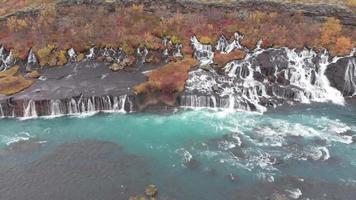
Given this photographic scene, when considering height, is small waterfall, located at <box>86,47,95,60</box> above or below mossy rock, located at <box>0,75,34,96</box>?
above

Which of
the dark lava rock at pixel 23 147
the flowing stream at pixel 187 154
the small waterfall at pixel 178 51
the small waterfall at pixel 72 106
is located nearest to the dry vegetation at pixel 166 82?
the flowing stream at pixel 187 154

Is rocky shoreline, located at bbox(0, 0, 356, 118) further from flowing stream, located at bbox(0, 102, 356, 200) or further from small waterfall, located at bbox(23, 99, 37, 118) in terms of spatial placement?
flowing stream, located at bbox(0, 102, 356, 200)

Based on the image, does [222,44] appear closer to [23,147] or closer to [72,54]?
[72,54]

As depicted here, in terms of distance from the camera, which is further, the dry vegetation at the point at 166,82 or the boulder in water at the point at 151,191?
the dry vegetation at the point at 166,82

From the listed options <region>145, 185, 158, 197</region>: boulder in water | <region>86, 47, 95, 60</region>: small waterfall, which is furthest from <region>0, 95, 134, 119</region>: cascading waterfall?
<region>145, 185, 158, 197</region>: boulder in water

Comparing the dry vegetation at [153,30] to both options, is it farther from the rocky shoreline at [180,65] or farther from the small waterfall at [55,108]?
the small waterfall at [55,108]

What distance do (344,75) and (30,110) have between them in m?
40.3

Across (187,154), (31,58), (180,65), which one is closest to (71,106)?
(31,58)

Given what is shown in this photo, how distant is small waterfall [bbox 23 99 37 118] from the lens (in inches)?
2176

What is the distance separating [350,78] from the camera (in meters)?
59.2

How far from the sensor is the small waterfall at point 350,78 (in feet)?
192

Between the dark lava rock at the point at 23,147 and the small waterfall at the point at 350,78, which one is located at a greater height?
the small waterfall at the point at 350,78

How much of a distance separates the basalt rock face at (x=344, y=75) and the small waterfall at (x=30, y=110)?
124 ft

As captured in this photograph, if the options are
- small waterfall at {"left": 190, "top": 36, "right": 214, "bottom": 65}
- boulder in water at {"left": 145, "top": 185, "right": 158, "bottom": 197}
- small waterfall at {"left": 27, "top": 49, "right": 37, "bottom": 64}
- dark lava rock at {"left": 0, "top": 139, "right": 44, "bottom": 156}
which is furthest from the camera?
small waterfall at {"left": 27, "top": 49, "right": 37, "bottom": 64}
